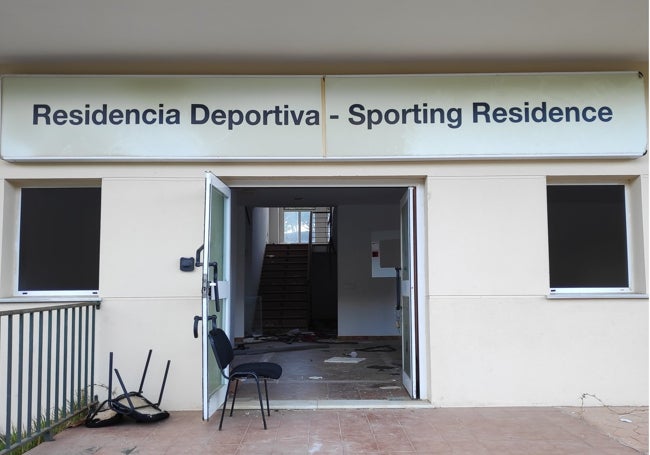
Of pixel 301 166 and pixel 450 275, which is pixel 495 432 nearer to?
pixel 450 275

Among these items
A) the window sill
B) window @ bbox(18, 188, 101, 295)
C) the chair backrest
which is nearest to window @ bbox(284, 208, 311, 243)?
window @ bbox(18, 188, 101, 295)

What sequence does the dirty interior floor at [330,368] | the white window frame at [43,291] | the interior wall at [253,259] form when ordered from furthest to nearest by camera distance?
1. the interior wall at [253,259]
2. the dirty interior floor at [330,368]
3. the white window frame at [43,291]

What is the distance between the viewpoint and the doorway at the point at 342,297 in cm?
739

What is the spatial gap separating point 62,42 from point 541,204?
4246 millimetres

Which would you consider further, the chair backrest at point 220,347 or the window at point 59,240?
the window at point 59,240

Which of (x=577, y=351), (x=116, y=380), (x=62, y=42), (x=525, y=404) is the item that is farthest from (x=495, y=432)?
(x=62, y=42)

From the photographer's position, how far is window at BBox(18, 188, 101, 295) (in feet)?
16.7

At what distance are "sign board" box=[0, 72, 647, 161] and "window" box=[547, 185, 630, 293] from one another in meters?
0.48

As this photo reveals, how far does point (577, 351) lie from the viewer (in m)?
4.84

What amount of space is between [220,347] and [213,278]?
1.96 feet

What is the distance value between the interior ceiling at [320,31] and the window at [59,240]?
4.01 ft

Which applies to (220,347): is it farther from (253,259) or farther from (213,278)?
(253,259)

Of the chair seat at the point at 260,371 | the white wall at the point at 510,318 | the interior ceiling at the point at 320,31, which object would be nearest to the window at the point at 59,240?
the interior ceiling at the point at 320,31

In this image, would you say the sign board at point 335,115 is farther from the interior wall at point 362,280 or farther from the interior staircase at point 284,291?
the interior staircase at point 284,291
